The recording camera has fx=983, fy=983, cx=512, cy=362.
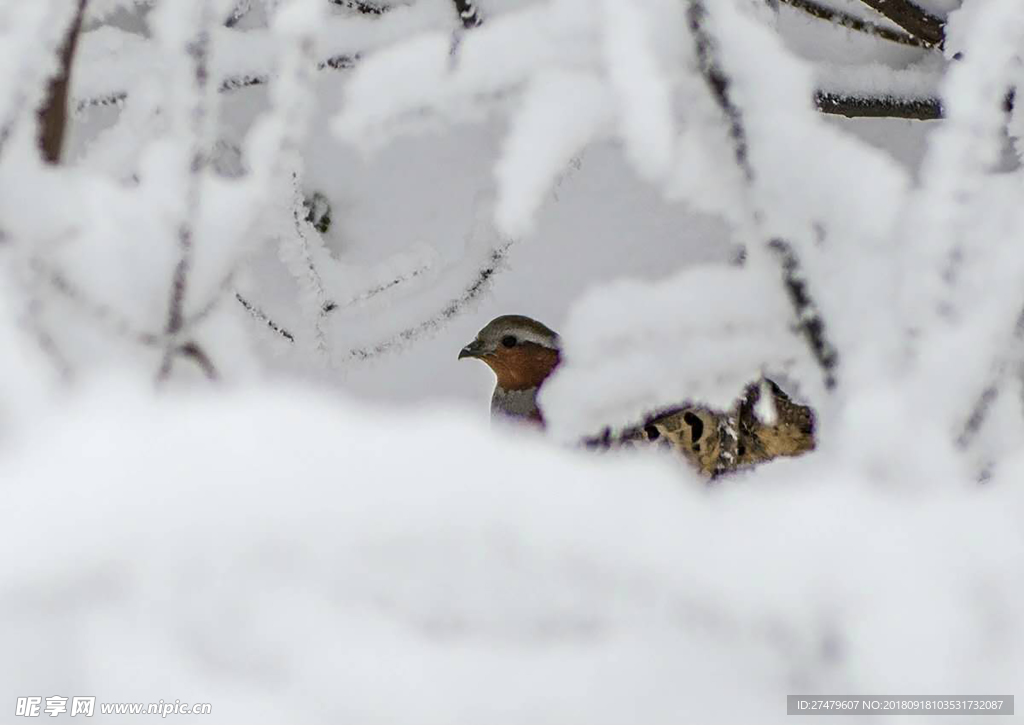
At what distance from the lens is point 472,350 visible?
60.7 inches

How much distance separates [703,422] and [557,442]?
0.77 meters

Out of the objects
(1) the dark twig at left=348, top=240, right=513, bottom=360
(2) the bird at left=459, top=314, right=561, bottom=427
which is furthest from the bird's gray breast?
(1) the dark twig at left=348, top=240, right=513, bottom=360

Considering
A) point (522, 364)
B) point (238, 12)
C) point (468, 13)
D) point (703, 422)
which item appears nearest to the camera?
point (468, 13)

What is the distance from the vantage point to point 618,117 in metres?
0.55

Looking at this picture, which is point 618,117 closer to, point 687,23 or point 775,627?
point 687,23

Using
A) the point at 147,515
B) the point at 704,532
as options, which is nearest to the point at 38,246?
the point at 147,515

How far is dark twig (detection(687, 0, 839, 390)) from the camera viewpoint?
0.51 meters

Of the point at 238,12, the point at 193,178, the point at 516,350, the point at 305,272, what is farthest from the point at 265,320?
the point at 516,350

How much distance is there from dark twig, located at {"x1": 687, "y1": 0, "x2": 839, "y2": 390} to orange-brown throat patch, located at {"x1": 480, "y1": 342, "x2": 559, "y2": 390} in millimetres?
1066

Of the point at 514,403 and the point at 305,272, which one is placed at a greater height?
the point at 514,403

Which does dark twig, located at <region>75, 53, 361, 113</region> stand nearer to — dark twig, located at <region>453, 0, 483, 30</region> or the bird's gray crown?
dark twig, located at <region>453, 0, 483, 30</region>

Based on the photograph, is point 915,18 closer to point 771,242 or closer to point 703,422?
point 771,242

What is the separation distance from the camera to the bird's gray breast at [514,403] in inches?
66.7

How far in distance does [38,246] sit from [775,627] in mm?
453
